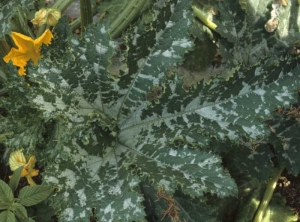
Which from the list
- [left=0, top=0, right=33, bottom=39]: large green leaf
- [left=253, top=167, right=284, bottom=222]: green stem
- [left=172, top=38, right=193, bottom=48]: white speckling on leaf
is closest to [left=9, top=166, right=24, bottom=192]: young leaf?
[left=0, top=0, right=33, bottom=39]: large green leaf

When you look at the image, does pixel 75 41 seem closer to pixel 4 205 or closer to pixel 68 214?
pixel 68 214

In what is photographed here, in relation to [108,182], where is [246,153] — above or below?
above

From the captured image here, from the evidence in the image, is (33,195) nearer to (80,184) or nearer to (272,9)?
(80,184)

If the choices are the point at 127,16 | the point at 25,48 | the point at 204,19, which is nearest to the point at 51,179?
the point at 25,48

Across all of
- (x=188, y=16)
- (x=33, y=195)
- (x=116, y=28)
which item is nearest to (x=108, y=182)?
(x=33, y=195)

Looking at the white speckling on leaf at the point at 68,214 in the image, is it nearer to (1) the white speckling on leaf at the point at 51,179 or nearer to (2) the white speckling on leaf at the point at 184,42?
(1) the white speckling on leaf at the point at 51,179

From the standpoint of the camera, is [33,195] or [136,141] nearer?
[136,141]
